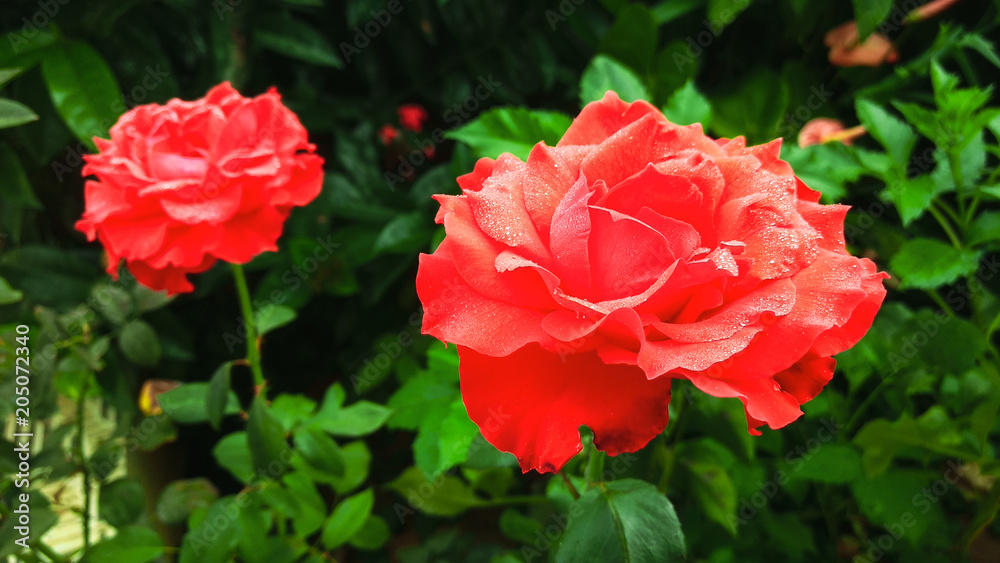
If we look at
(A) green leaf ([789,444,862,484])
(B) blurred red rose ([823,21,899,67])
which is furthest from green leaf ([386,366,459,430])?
(B) blurred red rose ([823,21,899,67])

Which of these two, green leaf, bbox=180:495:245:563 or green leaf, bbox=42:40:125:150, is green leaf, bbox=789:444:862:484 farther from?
green leaf, bbox=42:40:125:150

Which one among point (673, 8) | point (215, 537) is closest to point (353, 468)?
point (215, 537)

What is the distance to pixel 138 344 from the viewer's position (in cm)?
59

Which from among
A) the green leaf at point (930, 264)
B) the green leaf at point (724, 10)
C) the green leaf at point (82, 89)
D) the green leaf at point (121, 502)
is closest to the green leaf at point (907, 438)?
the green leaf at point (930, 264)

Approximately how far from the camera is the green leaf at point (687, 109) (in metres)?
0.55

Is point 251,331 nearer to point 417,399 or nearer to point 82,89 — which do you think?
point 417,399

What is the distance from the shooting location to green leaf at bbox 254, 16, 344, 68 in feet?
2.73

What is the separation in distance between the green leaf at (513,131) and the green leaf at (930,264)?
33 cm

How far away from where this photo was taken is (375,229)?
884 millimetres

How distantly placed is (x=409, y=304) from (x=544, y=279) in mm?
709

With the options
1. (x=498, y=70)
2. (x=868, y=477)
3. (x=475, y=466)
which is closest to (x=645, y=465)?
(x=475, y=466)

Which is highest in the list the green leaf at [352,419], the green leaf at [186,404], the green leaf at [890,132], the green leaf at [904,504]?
the green leaf at [890,132]

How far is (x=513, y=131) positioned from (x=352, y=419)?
13.0 inches

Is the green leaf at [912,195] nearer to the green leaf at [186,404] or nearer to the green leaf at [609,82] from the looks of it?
the green leaf at [609,82]
